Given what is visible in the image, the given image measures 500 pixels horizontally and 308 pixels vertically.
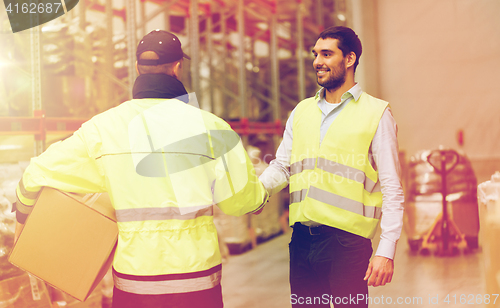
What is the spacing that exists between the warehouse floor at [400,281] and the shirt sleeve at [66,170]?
278 centimetres

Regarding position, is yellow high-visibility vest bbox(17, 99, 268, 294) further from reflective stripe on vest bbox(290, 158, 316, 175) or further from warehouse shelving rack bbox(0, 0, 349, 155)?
warehouse shelving rack bbox(0, 0, 349, 155)

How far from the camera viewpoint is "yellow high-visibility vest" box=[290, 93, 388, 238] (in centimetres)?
216

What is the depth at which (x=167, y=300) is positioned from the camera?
178cm

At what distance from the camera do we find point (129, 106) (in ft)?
6.13

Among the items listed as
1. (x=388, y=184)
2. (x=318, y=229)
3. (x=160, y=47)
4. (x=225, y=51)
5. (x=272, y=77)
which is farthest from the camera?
(x=225, y=51)

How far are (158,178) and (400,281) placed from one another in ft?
13.2

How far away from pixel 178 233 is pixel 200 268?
173 millimetres

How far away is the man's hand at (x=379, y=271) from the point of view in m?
1.99

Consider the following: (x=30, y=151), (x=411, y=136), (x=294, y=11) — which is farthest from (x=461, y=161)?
(x=30, y=151)

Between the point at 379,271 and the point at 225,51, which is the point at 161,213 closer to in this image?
the point at 379,271

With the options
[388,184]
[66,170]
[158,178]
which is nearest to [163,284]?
[158,178]

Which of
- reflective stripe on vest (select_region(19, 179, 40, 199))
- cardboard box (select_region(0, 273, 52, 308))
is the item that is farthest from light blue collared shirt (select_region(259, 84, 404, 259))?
cardboard box (select_region(0, 273, 52, 308))

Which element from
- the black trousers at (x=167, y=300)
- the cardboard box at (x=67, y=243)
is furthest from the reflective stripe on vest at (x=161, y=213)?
the black trousers at (x=167, y=300)

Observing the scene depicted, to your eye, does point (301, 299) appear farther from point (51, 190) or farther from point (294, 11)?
point (294, 11)
